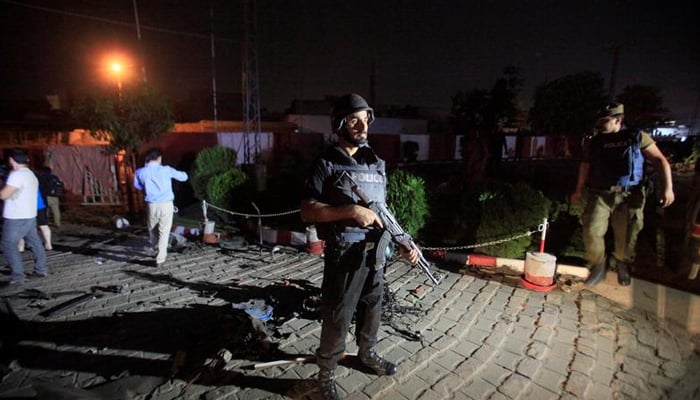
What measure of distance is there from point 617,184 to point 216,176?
8.77 meters

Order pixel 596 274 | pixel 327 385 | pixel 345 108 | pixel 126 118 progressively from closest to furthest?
pixel 345 108 < pixel 327 385 < pixel 596 274 < pixel 126 118

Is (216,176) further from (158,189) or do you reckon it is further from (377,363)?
(377,363)

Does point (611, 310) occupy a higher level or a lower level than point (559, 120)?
lower

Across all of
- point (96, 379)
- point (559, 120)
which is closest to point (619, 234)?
point (96, 379)

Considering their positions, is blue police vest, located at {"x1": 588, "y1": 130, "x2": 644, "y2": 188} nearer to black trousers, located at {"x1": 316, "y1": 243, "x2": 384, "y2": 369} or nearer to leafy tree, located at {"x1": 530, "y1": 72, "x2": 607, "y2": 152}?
black trousers, located at {"x1": 316, "y1": 243, "x2": 384, "y2": 369}

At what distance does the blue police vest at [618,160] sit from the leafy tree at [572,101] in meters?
34.8

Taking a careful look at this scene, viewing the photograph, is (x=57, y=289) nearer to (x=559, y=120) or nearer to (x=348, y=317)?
(x=348, y=317)

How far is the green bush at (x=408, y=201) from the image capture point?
21.5 ft

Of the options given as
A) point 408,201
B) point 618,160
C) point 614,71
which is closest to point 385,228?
point 618,160

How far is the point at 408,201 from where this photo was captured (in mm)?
6566

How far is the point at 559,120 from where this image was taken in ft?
119

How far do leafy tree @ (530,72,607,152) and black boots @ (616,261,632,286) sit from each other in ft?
113

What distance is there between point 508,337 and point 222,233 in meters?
6.91

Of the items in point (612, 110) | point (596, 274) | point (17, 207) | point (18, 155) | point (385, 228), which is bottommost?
Result: point (596, 274)
